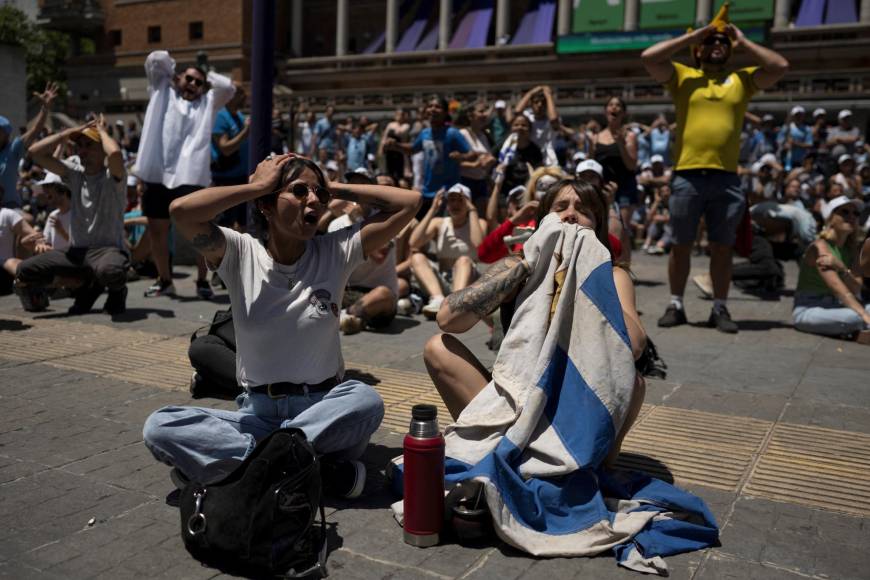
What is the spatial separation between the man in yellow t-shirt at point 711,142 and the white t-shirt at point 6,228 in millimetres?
5955

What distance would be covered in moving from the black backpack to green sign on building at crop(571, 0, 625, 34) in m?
36.6

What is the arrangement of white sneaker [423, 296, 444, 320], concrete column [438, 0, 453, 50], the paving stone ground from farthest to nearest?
concrete column [438, 0, 453, 50], white sneaker [423, 296, 444, 320], the paving stone ground

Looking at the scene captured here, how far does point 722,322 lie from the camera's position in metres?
7.38

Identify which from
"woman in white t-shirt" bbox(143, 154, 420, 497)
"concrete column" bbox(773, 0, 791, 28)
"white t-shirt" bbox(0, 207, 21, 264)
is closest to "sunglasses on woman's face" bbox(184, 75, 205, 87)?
"white t-shirt" bbox(0, 207, 21, 264)

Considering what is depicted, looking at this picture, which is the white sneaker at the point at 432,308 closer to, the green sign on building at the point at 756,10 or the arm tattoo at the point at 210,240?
the arm tattoo at the point at 210,240

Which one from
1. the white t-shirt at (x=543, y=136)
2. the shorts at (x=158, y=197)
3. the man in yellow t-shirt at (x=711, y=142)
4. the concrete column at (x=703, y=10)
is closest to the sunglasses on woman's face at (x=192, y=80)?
the shorts at (x=158, y=197)

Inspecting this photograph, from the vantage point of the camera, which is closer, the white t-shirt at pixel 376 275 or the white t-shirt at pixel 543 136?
the white t-shirt at pixel 376 275

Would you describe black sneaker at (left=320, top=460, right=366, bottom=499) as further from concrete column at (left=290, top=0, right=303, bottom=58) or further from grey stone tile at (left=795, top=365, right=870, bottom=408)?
concrete column at (left=290, top=0, right=303, bottom=58)

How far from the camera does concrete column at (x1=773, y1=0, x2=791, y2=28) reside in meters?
35.1

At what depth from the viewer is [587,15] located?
37562 mm

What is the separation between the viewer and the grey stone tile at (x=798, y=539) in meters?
2.91

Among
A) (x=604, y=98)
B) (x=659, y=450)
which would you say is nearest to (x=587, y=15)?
(x=604, y=98)

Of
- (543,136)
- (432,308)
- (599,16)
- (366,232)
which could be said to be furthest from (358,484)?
(599,16)

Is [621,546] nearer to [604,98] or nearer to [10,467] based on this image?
[10,467]
